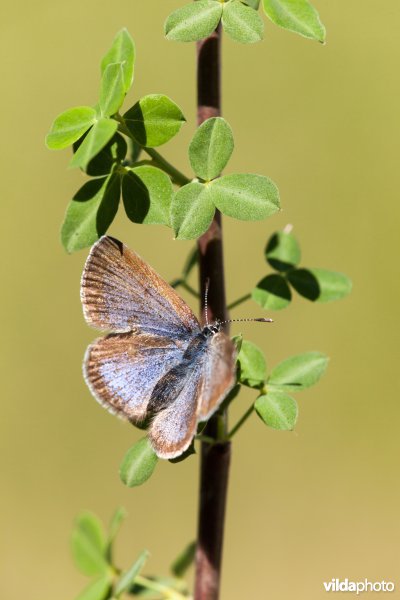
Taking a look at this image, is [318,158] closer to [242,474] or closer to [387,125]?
[387,125]

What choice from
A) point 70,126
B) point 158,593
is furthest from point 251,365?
point 158,593

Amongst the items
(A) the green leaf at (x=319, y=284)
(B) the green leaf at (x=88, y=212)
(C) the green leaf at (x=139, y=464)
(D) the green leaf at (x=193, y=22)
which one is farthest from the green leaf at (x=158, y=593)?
(D) the green leaf at (x=193, y=22)

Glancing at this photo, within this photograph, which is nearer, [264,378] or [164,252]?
[264,378]

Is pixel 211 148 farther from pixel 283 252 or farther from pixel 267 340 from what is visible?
pixel 267 340

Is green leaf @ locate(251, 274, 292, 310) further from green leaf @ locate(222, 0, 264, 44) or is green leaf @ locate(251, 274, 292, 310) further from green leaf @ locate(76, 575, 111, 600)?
green leaf @ locate(76, 575, 111, 600)

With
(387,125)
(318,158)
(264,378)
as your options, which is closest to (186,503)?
(318,158)

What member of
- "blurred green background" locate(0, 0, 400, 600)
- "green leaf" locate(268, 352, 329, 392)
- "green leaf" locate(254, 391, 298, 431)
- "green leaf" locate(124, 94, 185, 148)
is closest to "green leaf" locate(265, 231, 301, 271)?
"green leaf" locate(268, 352, 329, 392)

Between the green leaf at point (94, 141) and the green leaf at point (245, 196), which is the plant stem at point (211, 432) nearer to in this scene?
the green leaf at point (245, 196)
